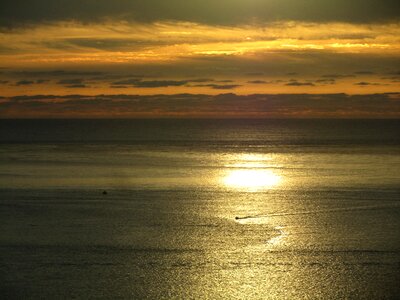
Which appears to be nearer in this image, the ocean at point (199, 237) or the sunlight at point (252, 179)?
the ocean at point (199, 237)

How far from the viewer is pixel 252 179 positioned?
46.0 m

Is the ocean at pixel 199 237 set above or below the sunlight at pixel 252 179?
above

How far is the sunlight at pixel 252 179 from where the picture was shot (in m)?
41.2

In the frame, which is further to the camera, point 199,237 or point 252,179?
point 252,179

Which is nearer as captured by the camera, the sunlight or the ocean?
the ocean

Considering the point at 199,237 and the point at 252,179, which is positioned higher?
the point at 199,237

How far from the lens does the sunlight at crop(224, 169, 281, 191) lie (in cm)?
4125

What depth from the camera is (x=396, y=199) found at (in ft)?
113

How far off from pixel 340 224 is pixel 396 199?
8.52 meters

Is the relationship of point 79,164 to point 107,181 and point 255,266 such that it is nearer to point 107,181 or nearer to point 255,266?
point 107,181

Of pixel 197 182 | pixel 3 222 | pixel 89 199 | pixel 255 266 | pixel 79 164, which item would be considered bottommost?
pixel 79 164

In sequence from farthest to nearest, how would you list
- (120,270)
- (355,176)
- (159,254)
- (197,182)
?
(355,176) < (197,182) < (159,254) < (120,270)

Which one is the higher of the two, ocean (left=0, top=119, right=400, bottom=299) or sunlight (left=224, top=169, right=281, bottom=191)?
ocean (left=0, top=119, right=400, bottom=299)

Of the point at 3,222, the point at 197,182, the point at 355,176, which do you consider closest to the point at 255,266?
the point at 3,222
